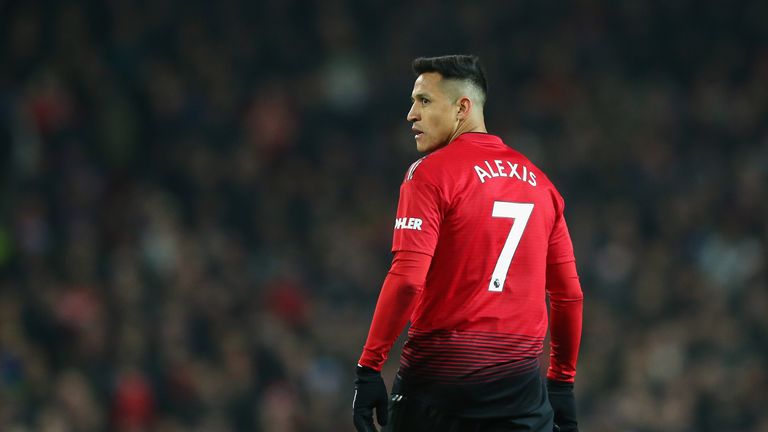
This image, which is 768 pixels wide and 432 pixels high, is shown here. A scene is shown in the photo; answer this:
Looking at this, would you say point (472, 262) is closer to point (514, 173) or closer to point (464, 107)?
point (514, 173)

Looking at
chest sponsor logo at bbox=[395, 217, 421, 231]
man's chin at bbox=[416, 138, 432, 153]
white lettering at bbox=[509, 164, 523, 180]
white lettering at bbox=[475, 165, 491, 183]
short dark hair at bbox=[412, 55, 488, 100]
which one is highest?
short dark hair at bbox=[412, 55, 488, 100]

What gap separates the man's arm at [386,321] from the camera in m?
3.70

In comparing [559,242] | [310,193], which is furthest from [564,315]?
[310,193]

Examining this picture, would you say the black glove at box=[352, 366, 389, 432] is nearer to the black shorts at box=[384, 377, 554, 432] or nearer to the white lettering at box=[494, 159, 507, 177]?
the black shorts at box=[384, 377, 554, 432]

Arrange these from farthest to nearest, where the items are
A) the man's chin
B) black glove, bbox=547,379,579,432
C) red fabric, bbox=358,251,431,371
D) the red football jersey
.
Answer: black glove, bbox=547,379,579,432 < the man's chin < the red football jersey < red fabric, bbox=358,251,431,371

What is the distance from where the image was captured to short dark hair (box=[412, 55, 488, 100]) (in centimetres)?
400

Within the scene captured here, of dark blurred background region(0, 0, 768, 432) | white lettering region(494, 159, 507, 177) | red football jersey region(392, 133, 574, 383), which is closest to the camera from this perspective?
red football jersey region(392, 133, 574, 383)

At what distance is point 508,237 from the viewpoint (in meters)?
3.90

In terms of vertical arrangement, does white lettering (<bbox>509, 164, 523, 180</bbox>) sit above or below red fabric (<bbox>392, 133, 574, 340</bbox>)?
above

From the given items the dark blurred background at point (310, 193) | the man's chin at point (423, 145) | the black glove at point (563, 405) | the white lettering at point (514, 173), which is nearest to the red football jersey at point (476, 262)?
the white lettering at point (514, 173)

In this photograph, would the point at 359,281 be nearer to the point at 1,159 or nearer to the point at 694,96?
the point at 1,159

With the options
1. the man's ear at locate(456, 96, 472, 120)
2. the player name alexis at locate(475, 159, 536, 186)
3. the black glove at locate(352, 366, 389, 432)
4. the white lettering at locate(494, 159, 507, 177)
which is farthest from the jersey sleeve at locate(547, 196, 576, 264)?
the black glove at locate(352, 366, 389, 432)

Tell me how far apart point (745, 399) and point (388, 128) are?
4.75 meters

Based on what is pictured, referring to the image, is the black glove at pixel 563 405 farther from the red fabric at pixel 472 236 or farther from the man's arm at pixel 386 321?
the man's arm at pixel 386 321
